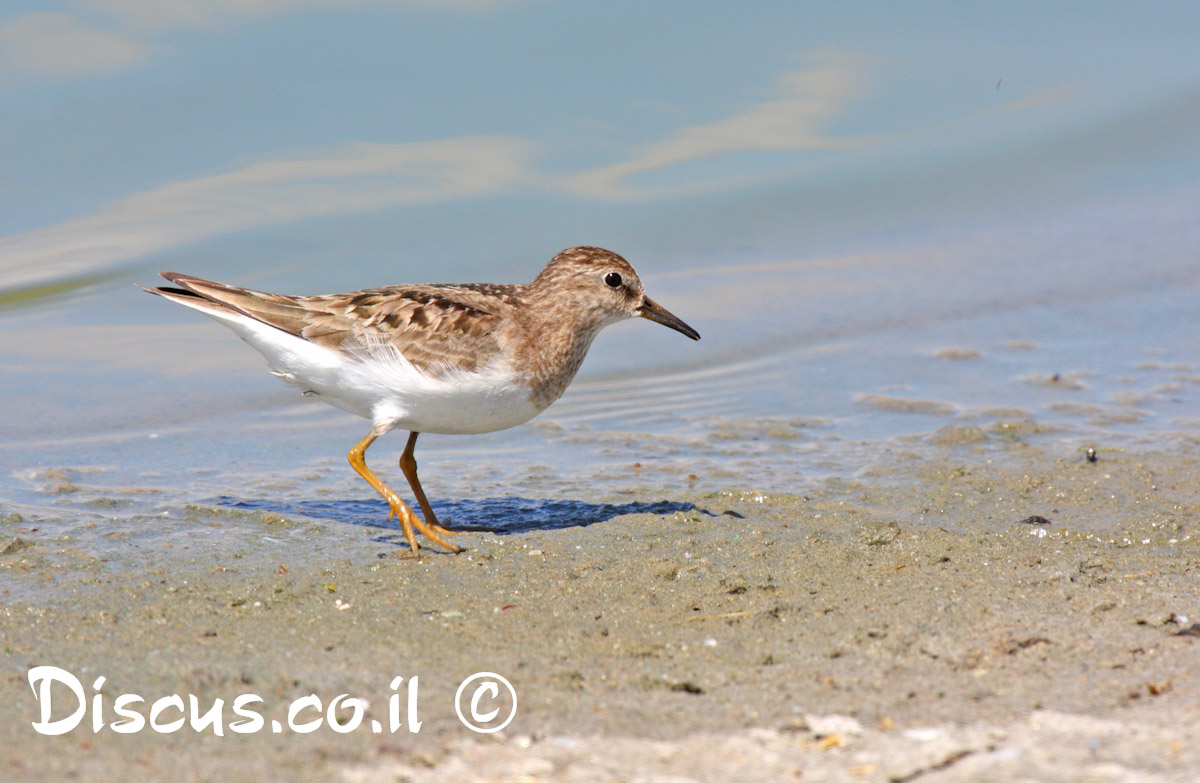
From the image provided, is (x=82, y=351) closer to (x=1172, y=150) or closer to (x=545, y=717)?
(x=545, y=717)

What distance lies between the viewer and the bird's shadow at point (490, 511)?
6477 mm

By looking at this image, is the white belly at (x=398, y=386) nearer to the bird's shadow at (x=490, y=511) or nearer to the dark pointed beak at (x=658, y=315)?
the bird's shadow at (x=490, y=511)

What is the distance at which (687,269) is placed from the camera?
11.2 m

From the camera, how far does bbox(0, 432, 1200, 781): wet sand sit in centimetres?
357

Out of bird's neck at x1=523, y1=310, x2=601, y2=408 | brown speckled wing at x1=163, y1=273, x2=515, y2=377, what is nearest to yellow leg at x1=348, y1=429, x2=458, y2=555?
brown speckled wing at x1=163, y1=273, x2=515, y2=377

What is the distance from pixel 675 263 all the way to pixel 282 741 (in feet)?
26.4

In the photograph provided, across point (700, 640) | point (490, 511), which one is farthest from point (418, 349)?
point (700, 640)

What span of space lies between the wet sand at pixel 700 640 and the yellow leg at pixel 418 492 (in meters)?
0.17

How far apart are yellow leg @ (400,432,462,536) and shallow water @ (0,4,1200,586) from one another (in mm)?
277

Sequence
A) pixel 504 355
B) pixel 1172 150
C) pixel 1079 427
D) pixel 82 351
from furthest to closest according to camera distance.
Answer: pixel 1172 150
pixel 82 351
pixel 1079 427
pixel 504 355

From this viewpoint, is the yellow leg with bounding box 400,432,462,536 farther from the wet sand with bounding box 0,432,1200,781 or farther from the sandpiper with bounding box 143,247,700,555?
the wet sand with bounding box 0,432,1200,781

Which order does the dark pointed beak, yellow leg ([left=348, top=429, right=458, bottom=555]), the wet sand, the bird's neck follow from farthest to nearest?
the dark pointed beak < the bird's neck < yellow leg ([left=348, top=429, right=458, bottom=555]) < the wet sand

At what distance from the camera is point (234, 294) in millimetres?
6699

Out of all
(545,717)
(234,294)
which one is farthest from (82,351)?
(545,717)
